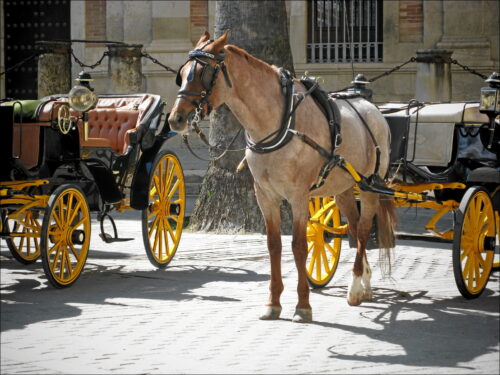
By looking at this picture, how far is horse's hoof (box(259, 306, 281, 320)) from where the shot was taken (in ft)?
24.5

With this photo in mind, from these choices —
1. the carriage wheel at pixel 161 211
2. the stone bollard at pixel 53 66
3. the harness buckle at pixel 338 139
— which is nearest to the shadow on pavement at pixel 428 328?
the harness buckle at pixel 338 139

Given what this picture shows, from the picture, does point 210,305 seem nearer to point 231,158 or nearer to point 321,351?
point 321,351

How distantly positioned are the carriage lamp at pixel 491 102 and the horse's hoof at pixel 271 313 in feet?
8.01

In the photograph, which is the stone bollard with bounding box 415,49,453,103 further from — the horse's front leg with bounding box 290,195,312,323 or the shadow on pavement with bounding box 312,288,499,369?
the horse's front leg with bounding box 290,195,312,323

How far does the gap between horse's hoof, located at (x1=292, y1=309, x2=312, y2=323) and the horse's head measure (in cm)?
144

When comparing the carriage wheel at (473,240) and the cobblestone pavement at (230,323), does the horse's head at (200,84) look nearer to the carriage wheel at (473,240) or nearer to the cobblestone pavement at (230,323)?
the cobblestone pavement at (230,323)

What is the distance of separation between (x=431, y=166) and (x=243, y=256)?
7.29 ft

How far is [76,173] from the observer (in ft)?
30.8

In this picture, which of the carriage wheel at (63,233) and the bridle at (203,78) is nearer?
the bridle at (203,78)

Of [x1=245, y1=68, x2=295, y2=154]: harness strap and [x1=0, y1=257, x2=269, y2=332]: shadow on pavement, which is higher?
[x1=245, y1=68, x2=295, y2=154]: harness strap

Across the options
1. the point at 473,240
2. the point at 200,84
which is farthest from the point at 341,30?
the point at 200,84

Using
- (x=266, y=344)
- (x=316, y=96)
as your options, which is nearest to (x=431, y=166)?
(x=316, y=96)

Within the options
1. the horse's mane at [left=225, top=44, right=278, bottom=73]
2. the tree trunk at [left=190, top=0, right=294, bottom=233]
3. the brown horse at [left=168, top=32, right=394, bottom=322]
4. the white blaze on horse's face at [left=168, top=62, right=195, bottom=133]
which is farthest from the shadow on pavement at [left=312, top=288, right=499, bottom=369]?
the tree trunk at [left=190, top=0, right=294, bottom=233]

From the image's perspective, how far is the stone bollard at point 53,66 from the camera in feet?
62.2
